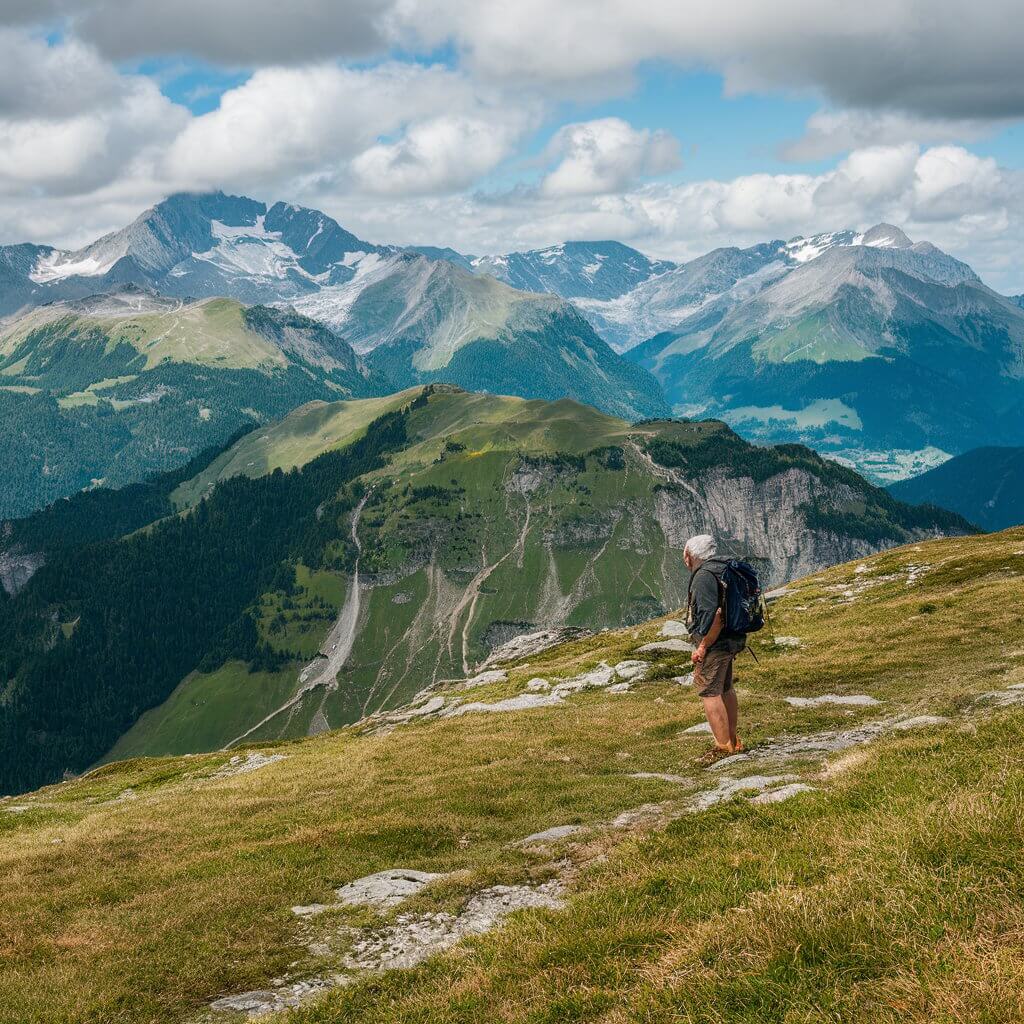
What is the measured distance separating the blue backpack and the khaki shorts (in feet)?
2.28

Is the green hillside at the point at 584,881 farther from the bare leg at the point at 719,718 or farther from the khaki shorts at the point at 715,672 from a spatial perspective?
the khaki shorts at the point at 715,672

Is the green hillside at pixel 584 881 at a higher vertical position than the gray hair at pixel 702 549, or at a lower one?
lower

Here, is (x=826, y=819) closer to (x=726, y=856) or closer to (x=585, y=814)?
(x=726, y=856)

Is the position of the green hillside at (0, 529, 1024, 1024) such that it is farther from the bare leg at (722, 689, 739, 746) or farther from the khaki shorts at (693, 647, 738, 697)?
the khaki shorts at (693, 647, 738, 697)

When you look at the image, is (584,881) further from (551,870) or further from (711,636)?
(711,636)

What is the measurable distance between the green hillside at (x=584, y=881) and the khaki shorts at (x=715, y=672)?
2022 millimetres

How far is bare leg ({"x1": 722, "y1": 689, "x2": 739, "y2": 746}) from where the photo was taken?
2278 cm

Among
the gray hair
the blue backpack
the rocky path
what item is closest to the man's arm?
the blue backpack

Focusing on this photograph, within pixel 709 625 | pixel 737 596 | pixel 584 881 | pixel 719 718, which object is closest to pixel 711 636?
pixel 709 625

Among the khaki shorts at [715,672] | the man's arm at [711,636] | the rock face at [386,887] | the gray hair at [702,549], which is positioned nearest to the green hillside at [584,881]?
the rock face at [386,887]

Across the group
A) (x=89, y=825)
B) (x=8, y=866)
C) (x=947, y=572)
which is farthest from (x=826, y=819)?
(x=947, y=572)

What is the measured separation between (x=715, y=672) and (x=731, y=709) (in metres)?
1.92

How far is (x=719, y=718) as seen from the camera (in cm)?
2306

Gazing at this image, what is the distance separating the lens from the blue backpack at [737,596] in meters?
21.2
